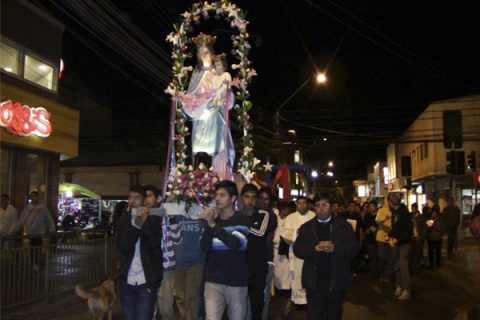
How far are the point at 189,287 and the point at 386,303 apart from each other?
4979mm

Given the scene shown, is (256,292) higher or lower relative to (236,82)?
lower

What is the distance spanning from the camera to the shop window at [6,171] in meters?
15.8

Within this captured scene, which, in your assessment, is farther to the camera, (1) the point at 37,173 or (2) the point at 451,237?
(2) the point at 451,237

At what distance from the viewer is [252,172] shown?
8523 mm

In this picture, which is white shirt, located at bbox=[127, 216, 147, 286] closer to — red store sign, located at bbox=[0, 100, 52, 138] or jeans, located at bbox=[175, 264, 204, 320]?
jeans, located at bbox=[175, 264, 204, 320]

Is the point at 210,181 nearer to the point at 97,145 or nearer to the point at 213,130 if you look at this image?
the point at 213,130

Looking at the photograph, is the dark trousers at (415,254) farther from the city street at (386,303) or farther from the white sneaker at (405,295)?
the white sneaker at (405,295)

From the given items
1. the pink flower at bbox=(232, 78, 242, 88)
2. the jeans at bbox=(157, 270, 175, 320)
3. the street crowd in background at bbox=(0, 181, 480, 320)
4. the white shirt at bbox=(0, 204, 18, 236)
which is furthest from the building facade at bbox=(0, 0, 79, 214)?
the jeans at bbox=(157, 270, 175, 320)

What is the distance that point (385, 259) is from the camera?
44.0 ft

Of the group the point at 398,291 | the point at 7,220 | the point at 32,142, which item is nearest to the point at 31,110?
the point at 32,142

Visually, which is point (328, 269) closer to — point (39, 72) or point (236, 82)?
point (236, 82)

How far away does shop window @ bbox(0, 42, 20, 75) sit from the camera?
50.8ft

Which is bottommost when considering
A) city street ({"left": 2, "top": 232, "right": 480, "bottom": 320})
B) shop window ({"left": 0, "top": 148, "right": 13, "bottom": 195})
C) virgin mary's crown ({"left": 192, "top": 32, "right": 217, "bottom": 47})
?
city street ({"left": 2, "top": 232, "right": 480, "bottom": 320})

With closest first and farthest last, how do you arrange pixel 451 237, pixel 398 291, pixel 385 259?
1. pixel 398 291
2. pixel 385 259
3. pixel 451 237
